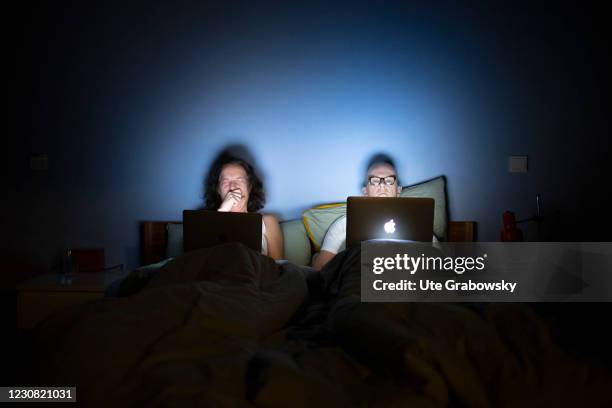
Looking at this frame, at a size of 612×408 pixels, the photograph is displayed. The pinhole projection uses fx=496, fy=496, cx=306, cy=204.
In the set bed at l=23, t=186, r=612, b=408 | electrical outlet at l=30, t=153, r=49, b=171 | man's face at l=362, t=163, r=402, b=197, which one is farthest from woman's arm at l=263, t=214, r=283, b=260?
bed at l=23, t=186, r=612, b=408

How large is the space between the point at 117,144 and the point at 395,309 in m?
2.41

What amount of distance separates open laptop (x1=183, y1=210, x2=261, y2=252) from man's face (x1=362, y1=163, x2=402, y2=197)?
2.85 feet

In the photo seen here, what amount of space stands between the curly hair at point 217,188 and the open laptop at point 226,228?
0.75 meters

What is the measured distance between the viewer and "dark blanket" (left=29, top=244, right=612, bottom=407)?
749 mm

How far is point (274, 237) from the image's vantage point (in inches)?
106

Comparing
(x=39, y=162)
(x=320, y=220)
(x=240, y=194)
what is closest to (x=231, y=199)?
(x=240, y=194)

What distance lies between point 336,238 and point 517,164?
4.09 ft

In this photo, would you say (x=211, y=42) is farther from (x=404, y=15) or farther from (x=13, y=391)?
(x=13, y=391)

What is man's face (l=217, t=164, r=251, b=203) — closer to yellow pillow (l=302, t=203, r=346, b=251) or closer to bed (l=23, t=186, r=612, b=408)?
yellow pillow (l=302, t=203, r=346, b=251)

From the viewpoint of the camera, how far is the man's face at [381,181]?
8.77ft

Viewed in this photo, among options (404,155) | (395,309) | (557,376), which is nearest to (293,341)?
(395,309)

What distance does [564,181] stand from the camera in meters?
2.98

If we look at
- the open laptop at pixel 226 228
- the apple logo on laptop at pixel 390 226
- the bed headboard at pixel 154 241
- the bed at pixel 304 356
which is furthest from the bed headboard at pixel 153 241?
the bed at pixel 304 356

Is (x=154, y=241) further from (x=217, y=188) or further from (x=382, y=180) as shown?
(x=382, y=180)
